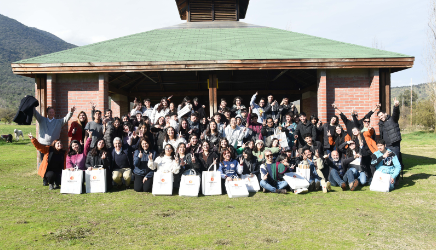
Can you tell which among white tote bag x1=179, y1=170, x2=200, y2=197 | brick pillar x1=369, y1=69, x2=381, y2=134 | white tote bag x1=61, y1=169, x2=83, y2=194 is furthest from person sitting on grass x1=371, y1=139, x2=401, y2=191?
white tote bag x1=61, y1=169, x2=83, y2=194

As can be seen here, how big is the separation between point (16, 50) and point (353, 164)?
173 metres

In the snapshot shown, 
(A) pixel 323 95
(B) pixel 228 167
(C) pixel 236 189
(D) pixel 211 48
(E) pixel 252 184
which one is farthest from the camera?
(D) pixel 211 48

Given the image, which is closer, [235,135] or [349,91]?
[235,135]

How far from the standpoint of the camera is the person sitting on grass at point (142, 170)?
7.29 m

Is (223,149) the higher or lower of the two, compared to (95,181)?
higher

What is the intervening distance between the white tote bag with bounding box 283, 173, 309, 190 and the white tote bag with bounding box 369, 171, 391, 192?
5.08 ft

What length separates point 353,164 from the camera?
7.76 metres

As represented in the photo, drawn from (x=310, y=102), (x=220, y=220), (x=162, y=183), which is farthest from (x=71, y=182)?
(x=310, y=102)

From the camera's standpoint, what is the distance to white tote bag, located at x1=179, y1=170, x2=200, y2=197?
6.85 metres

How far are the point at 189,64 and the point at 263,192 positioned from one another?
4.23 meters

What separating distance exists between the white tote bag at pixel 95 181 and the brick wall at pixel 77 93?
9.19 feet

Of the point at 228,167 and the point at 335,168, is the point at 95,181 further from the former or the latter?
the point at 335,168

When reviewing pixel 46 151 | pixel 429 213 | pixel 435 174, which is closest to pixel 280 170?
pixel 429 213

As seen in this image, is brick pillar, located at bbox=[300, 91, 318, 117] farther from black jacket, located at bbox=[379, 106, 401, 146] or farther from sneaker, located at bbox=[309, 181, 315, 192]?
sneaker, located at bbox=[309, 181, 315, 192]
